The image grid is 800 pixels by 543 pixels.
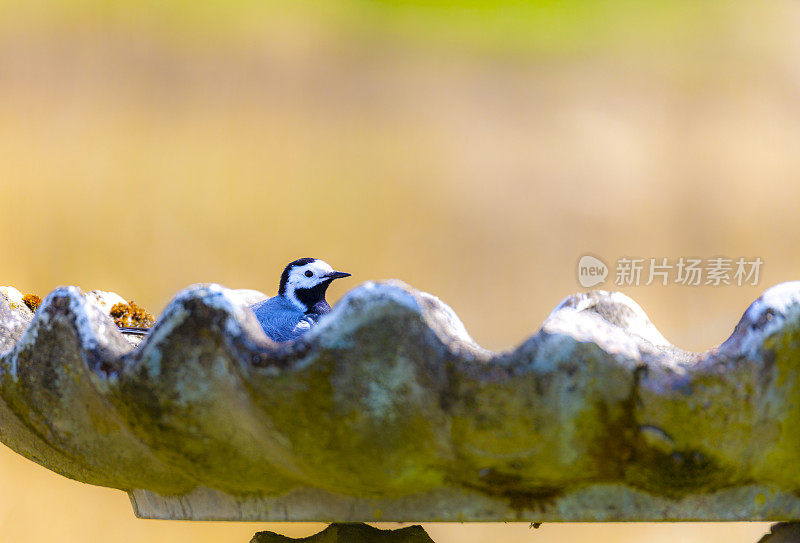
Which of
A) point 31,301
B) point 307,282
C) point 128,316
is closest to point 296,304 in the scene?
point 307,282

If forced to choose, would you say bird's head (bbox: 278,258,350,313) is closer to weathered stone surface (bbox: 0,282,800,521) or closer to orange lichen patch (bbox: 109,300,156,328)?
orange lichen patch (bbox: 109,300,156,328)

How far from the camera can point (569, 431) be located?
638 mm

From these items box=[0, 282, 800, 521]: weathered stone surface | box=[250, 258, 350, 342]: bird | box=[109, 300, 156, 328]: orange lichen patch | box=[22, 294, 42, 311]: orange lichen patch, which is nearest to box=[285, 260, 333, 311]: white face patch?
box=[250, 258, 350, 342]: bird

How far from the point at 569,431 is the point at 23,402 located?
0.48m

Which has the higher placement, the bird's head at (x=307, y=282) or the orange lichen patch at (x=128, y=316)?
the bird's head at (x=307, y=282)

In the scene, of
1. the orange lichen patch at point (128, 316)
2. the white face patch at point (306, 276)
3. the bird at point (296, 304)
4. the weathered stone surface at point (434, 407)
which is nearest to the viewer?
the weathered stone surface at point (434, 407)

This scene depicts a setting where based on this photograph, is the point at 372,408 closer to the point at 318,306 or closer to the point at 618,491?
the point at 618,491

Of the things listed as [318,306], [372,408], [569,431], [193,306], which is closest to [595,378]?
[569,431]

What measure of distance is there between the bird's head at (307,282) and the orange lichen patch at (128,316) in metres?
0.19

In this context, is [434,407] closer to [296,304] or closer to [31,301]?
[296,304]

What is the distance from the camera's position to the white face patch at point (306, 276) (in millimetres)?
1211

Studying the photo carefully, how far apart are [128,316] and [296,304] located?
0.72ft

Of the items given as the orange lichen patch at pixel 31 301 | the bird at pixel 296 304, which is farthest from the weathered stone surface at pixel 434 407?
the orange lichen patch at pixel 31 301

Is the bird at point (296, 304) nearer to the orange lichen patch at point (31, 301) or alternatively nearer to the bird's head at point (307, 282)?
the bird's head at point (307, 282)
